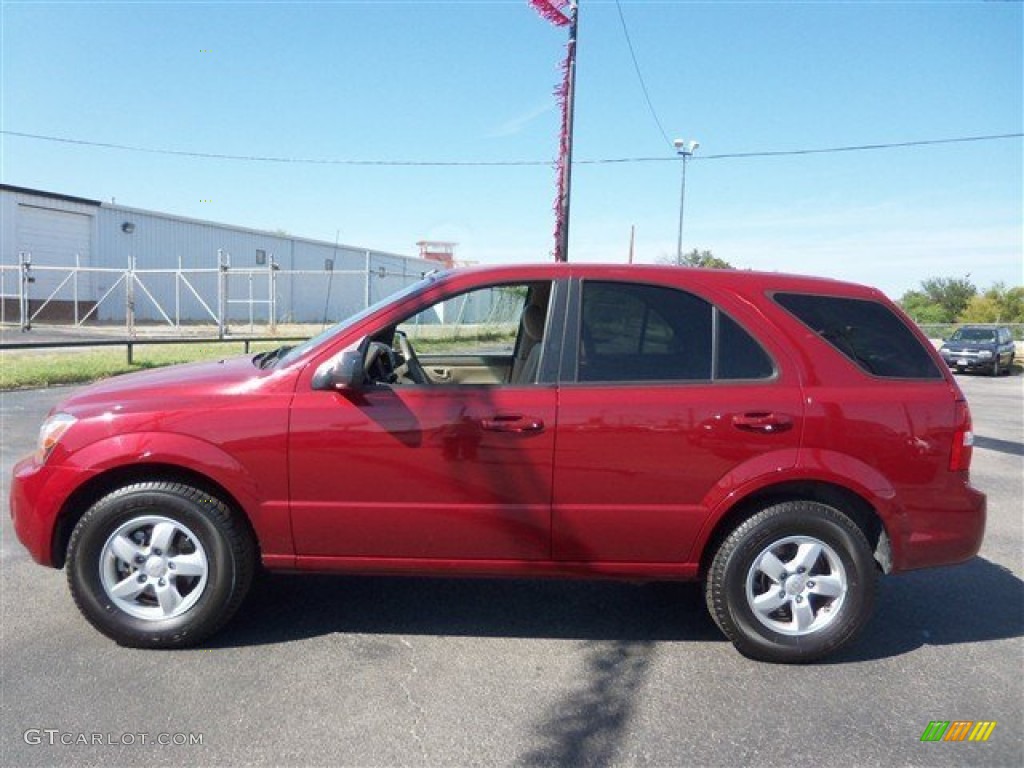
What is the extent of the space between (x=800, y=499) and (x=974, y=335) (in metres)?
25.8

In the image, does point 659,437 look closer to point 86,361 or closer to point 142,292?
point 86,361

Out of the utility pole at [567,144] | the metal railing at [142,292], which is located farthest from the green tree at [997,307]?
the utility pole at [567,144]

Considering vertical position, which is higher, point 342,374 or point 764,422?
point 342,374

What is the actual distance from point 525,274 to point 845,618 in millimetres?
2183

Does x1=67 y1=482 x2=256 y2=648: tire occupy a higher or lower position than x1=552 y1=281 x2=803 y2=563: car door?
lower

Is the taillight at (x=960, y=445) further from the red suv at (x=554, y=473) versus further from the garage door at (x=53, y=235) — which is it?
the garage door at (x=53, y=235)

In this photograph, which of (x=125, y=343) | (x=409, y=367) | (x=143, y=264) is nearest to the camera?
(x=409, y=367)

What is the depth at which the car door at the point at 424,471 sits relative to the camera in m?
3.28

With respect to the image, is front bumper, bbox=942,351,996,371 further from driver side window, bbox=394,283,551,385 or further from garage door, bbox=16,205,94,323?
garage door, bbox=16,205,94,323

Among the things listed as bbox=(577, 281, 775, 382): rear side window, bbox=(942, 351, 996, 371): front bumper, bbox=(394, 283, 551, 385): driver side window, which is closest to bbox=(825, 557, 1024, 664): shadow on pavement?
bbox=(577, 281, 775, 382): rear side window

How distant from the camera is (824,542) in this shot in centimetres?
337

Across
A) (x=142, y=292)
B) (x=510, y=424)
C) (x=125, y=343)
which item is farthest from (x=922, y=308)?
(x=510, y=424)

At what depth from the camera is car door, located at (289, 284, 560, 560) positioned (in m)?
3.28

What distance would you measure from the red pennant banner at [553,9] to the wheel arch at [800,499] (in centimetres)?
841
